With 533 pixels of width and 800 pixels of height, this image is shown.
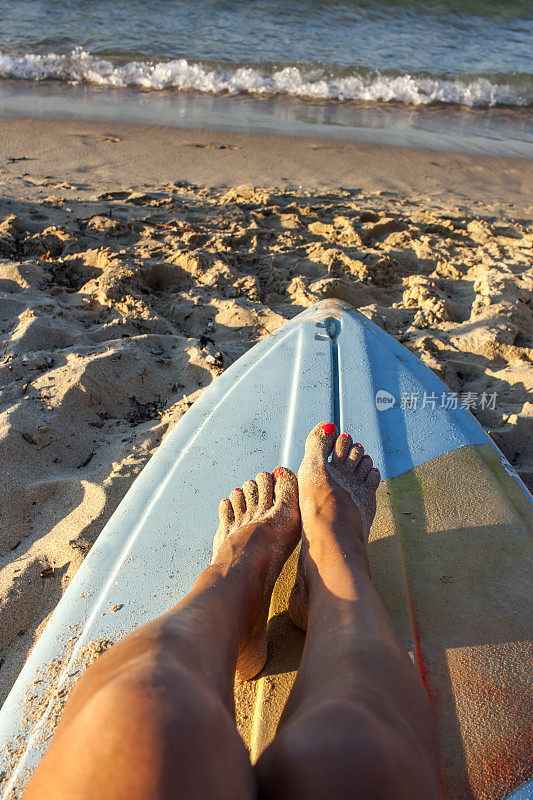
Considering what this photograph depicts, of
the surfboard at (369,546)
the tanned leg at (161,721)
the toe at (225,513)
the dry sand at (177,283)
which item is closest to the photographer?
the tanned leg at (161,721)

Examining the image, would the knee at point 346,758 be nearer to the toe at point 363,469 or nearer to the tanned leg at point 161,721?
the tanned leg at point 161,721

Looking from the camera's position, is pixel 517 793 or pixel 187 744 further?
pixel 517 793

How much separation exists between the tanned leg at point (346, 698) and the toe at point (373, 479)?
0.14 metres

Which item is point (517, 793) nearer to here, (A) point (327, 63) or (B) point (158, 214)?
(B) point (158, 214)

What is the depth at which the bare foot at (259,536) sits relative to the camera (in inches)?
52.4

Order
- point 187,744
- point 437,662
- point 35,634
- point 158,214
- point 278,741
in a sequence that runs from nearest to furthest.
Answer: point 187,744
point 278,741
point 437,662
point 35,634
point 158,214

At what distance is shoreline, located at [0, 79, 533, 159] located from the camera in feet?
19.5

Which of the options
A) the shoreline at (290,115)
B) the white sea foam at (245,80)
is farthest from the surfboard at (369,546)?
the white sea foam at (245,80)

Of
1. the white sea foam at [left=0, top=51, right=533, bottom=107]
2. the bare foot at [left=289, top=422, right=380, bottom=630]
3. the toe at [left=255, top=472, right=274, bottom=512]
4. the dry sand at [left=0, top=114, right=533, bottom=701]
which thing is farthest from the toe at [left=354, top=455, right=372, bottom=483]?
the white sea foam at [left=0, top=51, right=533, bottom=107]

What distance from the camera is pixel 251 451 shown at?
188 cm

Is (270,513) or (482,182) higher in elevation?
(482,182)

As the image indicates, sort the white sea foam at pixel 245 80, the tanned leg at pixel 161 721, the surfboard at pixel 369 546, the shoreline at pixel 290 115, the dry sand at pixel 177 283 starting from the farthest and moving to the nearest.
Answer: the white sea foam at pixel 245 80 < the shoreline at pixel 290 115 < the dry sand at pixel 177 283 < the surfboard at pixel 369 546 < the tanned leg at pixel 161 721

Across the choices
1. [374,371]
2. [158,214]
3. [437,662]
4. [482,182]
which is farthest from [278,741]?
[482,182]

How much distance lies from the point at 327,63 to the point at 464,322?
250 inches
